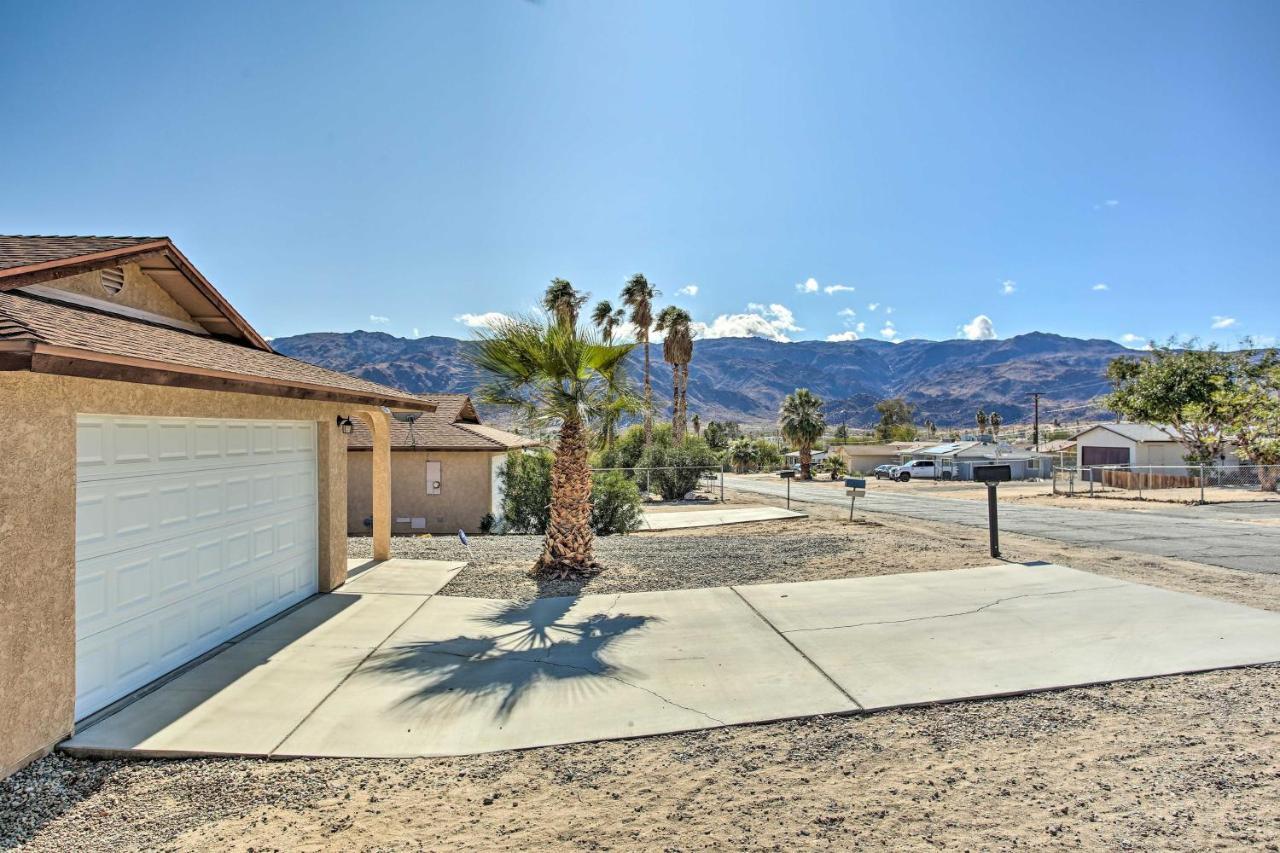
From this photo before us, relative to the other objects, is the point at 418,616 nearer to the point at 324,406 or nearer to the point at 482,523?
the point at 324,406

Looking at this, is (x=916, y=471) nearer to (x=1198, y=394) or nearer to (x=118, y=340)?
(x=1198, y=394)

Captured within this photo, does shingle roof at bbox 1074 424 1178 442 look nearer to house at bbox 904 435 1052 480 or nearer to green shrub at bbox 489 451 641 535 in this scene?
house at bbox 904 435 1052 480

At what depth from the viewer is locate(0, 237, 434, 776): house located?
4.09 m

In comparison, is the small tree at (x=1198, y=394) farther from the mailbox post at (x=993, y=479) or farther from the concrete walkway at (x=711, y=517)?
the mailbox post at (x=993, y=479)

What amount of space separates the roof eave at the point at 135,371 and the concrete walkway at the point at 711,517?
11.9 metres

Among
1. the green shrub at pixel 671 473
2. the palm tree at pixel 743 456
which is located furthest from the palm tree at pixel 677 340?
the palm tree at pixel 743 456

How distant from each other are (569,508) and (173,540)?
493 centimetres

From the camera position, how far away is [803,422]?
55.1 metres

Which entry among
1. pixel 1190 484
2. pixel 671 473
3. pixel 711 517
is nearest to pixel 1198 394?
pixel 1190 484

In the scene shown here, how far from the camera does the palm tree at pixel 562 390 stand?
9.04m

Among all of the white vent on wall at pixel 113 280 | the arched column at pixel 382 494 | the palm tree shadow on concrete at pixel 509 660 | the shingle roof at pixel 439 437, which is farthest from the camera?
the shingle roof at pixel 439 437

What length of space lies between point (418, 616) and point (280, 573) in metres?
1.73

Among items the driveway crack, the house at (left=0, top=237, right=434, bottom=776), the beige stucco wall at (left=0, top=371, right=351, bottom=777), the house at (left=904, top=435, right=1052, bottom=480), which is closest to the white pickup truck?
the house at (left=904, top=435, right=1052, bottom=480)

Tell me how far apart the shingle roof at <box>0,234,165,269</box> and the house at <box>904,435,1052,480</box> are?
5325 cm
